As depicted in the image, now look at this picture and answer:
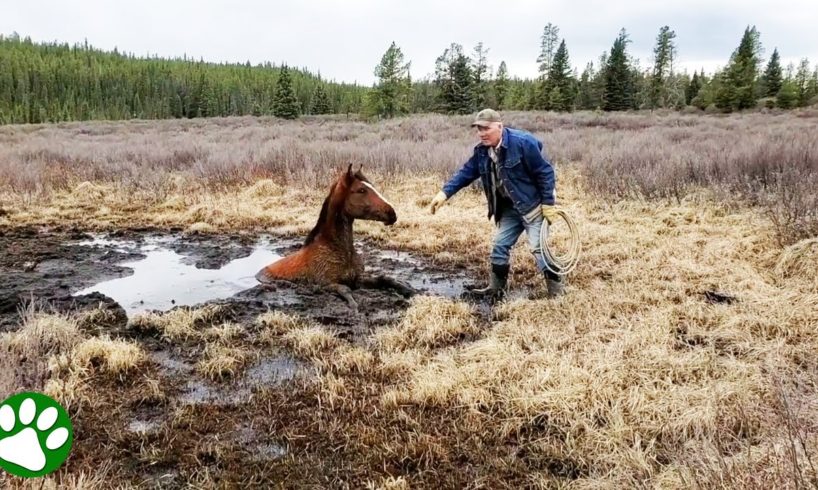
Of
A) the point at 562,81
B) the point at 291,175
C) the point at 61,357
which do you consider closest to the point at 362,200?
the point at 61,357

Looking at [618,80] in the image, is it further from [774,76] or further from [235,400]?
[235,400]

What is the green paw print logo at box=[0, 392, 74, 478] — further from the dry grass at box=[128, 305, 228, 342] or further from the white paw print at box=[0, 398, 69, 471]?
the dry grass at box=[128, 305, 228, 342]

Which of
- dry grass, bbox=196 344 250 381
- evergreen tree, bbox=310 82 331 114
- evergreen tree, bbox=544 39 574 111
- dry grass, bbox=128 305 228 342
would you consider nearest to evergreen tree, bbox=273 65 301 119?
evergreen tree, bbox=310 82 331 114

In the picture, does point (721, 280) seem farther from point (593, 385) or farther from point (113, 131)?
point (113, 131)

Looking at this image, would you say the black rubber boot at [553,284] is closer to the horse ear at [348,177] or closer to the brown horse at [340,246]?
the brown horse at [340,246]

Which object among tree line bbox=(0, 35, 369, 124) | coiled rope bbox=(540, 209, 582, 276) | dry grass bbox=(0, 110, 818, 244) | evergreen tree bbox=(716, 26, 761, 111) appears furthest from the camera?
tree line bbox=(0, 35, 369, 124)

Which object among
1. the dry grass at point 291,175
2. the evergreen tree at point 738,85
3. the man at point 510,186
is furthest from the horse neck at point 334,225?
the evergreen tree at point 738,85

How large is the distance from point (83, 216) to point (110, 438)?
353 inches

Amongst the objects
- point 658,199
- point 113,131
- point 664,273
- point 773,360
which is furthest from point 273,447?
point 113,131

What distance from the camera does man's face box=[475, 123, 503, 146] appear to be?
542cm

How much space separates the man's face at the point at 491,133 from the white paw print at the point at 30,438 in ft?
15.1

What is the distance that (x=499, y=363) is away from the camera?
3979 mm

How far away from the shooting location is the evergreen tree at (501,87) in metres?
60.3

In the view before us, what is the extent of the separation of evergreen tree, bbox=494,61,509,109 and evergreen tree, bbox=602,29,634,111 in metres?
13.8
